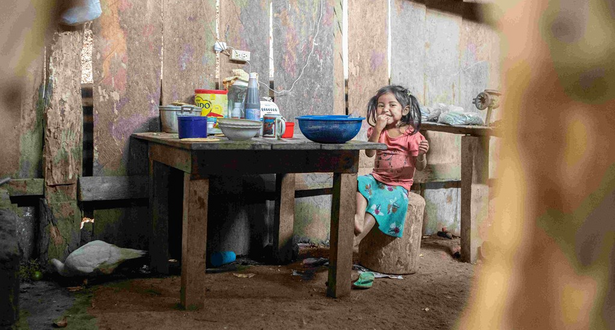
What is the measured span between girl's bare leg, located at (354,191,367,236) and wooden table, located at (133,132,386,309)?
0.40 metres

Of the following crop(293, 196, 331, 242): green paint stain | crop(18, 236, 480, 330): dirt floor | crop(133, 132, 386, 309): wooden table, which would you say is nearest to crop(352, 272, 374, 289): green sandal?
crop(18, 236, 480, 330): dirt floor

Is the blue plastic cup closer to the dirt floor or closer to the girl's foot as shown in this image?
the dirt floor

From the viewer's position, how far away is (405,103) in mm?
3443

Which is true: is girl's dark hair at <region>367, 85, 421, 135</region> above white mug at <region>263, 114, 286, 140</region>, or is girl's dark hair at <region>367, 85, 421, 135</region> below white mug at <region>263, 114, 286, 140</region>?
above

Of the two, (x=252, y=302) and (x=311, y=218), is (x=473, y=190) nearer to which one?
(x=311, y=218)

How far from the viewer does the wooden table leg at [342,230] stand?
2.78m

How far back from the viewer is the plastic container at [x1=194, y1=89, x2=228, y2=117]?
307 cm

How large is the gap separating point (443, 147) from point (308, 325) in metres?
2.51

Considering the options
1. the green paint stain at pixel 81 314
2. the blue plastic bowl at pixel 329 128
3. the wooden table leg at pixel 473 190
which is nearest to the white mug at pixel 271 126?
the blue plastic bowl at pixel 329 128

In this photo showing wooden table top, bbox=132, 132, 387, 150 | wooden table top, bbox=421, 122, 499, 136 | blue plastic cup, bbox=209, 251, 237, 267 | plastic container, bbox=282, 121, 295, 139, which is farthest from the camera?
wooden table top, bbox=421, 122, 499, 136

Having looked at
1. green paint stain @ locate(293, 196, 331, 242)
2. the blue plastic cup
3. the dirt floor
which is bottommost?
the dirt floor

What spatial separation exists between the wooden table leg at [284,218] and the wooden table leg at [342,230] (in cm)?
71

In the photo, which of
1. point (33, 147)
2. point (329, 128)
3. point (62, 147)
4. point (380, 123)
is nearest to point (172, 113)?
point (62, 147)

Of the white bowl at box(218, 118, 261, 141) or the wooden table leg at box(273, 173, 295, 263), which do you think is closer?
the white bowl at box(218, 118, 261, 141)
